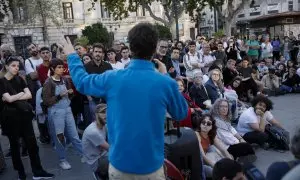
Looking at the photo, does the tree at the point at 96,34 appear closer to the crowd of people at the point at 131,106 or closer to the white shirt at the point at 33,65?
the crowd of people at the point at 131,106

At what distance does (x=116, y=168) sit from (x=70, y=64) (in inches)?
32.0

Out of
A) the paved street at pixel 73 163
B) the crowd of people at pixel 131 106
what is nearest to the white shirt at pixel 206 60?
the crowd of people at pixel 131 106

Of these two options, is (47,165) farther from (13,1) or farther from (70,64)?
(13,1)

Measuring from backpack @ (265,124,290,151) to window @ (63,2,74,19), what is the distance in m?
44.6

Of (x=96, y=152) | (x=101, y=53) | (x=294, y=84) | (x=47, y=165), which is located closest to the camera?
(x=96, y=152)

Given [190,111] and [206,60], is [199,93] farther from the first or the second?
[206,60]

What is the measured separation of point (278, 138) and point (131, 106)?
4.90m

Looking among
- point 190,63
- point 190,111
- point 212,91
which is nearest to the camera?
point 190,111

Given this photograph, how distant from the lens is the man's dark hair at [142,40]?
2358mm

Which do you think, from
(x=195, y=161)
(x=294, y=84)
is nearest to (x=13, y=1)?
(x=294, y=84)

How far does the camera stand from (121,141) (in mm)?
2361

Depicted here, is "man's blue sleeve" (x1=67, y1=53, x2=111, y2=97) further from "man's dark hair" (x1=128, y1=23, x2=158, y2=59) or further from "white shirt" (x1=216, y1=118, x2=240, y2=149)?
"white shirt" (x1=216, y1=118, x2=240, y2=149)

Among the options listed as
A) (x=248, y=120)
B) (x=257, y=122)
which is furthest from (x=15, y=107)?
(x=257, y=122)

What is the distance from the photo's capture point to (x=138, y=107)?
2303 mm
